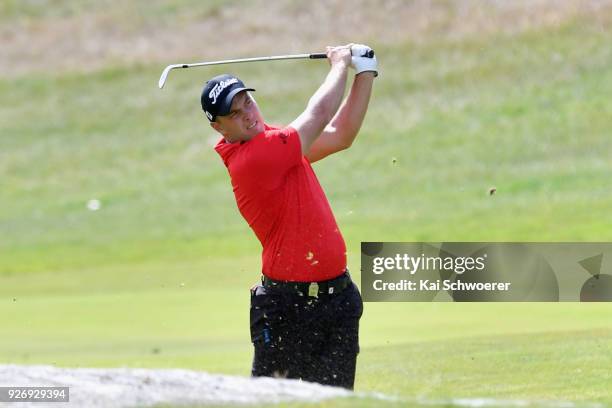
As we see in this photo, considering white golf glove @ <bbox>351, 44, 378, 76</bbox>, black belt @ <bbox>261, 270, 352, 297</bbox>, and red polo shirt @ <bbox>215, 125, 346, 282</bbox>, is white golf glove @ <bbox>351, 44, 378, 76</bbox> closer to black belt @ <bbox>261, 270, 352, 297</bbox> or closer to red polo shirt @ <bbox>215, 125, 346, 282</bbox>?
Result: red polo shirt @ <bbox>215, 125, 346, 282</bbox>

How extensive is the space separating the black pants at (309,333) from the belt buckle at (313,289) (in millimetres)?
21

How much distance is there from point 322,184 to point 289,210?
1933 centimetres

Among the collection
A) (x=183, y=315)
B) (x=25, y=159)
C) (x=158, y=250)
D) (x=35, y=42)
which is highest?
(x=35, y=42)

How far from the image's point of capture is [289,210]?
20.9 ft

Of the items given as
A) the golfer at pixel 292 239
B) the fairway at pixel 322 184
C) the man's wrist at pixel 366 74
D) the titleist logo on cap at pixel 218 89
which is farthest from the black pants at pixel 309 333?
the man's wrist at pixel 366 74

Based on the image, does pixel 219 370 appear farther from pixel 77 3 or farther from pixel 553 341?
pixel 77 3

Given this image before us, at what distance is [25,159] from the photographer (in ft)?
103

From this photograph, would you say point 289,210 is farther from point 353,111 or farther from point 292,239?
point 353,111

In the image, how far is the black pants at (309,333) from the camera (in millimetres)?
6449

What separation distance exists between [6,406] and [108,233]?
18114mm

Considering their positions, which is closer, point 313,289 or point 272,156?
point 272,156

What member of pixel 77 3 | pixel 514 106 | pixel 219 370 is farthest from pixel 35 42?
pixel 219 370

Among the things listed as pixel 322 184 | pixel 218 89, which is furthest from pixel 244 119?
pixel 322 184

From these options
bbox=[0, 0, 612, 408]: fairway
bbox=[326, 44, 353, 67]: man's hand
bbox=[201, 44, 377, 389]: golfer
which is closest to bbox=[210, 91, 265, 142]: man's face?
bbox=[201, 44, 377, 389]: golfer
